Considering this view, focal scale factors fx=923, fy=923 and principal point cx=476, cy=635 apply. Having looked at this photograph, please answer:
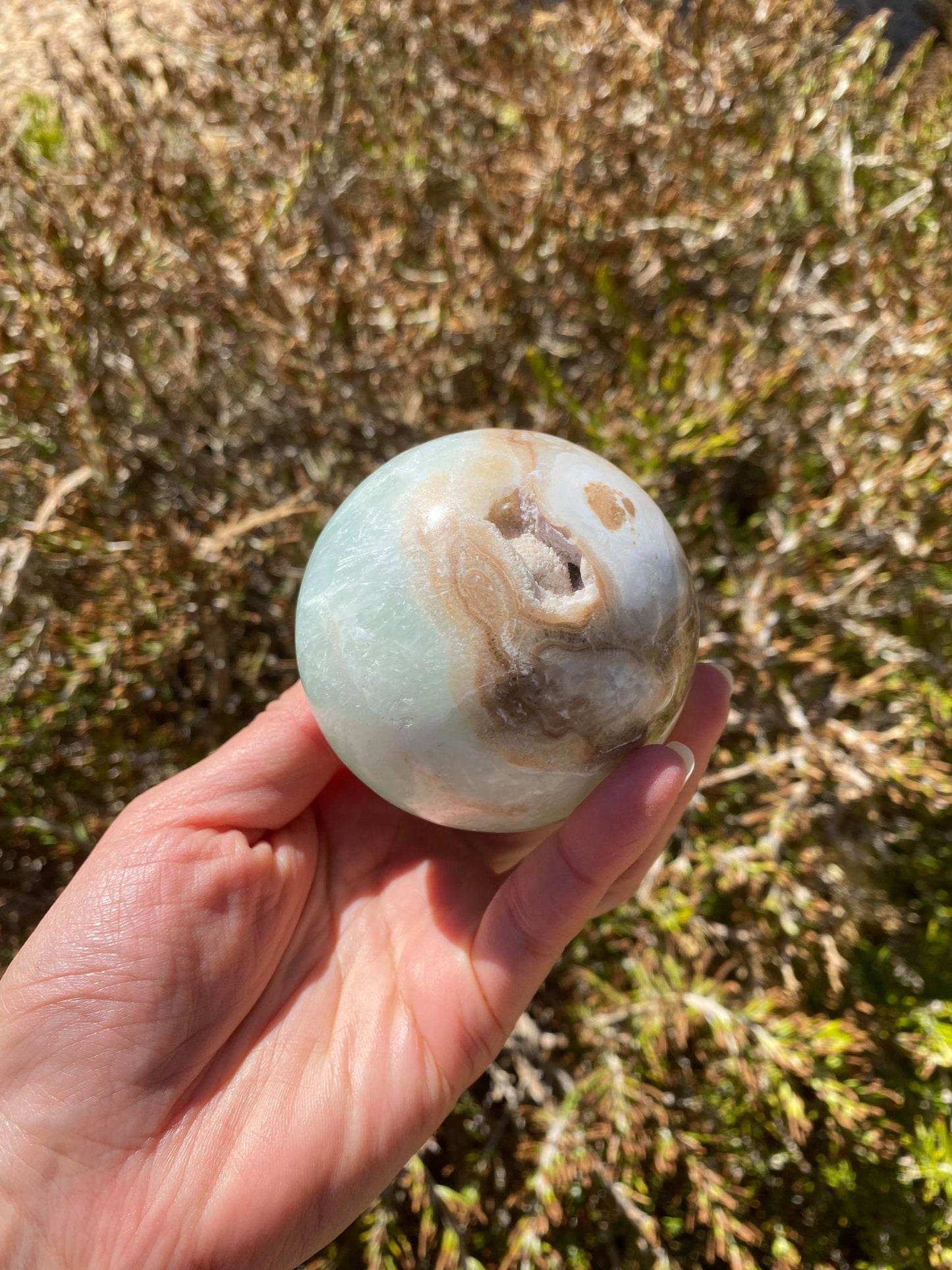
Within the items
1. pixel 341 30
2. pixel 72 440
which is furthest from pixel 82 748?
pixel 341 30

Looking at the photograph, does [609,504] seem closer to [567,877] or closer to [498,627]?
[498,627]

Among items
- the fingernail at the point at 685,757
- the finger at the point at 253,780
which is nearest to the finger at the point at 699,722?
the fingernail at the point at 685,757

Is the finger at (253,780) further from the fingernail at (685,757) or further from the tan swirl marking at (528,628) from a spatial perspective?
the fingernail at (685,757)

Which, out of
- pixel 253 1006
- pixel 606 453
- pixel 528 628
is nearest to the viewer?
pixel 528 628

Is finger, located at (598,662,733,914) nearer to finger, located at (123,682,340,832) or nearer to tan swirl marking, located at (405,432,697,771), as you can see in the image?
tan swirl marking, located at (405,432,697,771)

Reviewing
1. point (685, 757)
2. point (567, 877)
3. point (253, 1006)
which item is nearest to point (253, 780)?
point (253, 1006)

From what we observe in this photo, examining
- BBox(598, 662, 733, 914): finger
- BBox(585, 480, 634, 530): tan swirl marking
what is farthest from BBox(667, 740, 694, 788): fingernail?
BBox(585, 480, 634, 530): tan swirl marking

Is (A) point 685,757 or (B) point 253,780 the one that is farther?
(B) point 253,780

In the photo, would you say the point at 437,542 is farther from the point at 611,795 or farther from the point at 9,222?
the point at 9,222
